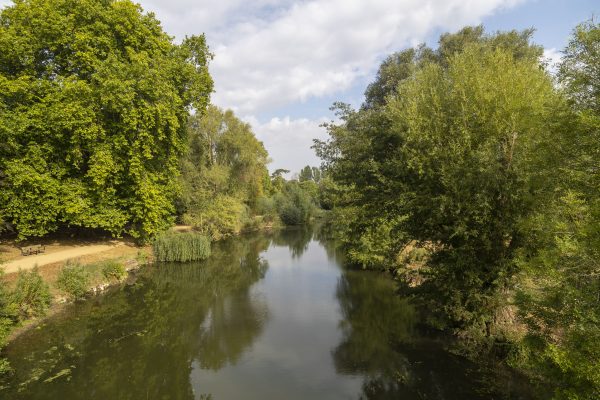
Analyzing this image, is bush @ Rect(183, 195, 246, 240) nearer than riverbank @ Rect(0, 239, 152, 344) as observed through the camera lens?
No

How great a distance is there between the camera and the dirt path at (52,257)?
18156 millimetres

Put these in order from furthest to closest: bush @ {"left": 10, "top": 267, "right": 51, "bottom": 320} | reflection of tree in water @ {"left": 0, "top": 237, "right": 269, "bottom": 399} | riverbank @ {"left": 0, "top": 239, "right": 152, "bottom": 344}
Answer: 1. riverbank @ {"left": 0, "top": 239, "right": 152, "bottom": 344}
2. bush @ {"left": 10, "top": 267, "right": 51, "bottom": 320}
3. reflection of tree in water @ {"left": 0, "top": 237, "right": 269, "bottom": 399}

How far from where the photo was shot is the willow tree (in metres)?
20.7

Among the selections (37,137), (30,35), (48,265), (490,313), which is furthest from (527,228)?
(30,35)

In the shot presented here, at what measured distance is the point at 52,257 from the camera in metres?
20.5

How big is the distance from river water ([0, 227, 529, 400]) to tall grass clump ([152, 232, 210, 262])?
485 centimetres

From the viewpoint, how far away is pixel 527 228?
9555 millimetres

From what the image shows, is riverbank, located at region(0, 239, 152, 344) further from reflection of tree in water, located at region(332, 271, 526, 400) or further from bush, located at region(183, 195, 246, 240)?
reflection of tree in water, located at region(332, 271, 526, 400)

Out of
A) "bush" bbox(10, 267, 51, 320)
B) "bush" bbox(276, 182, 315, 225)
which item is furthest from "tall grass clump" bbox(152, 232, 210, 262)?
"bush" bbox(276, 182, 315, 225)

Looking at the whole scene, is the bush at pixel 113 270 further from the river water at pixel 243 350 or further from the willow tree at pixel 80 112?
the willow tree at pixel 80 112

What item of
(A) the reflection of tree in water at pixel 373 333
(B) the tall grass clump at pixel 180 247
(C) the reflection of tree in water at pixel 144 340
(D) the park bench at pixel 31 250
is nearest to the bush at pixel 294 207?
(B) the tall grass clump at pixel 180 247

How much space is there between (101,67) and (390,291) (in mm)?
21212

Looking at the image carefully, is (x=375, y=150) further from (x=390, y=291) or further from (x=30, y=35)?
(x=30, y=35)

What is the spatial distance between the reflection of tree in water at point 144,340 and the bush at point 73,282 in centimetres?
79
